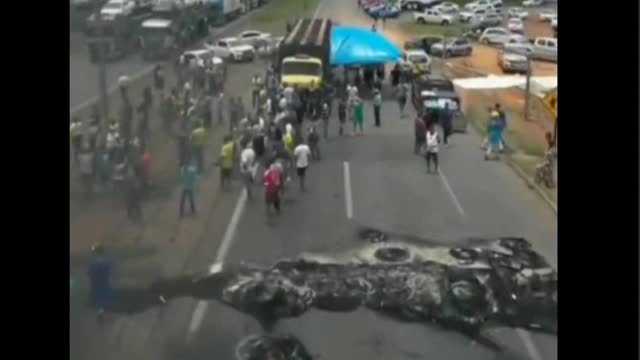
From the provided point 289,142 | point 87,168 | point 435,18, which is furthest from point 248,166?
point 435,18

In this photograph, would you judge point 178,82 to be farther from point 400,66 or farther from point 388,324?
point 388,324

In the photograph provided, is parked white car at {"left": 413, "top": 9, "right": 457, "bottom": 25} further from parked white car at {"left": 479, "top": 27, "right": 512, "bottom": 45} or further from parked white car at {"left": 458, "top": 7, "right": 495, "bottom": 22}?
parked white car at {"left": 479, "top": 27, "right": 512, "bottom": 45}

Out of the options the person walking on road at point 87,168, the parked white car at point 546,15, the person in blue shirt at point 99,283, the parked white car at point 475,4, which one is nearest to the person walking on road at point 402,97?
the parked white car at point 475,4

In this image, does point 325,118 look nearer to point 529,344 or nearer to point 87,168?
point 87,168

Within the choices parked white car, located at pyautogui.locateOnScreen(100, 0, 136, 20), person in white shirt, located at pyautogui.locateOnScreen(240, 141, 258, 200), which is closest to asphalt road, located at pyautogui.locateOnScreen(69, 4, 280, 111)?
parked white car, located at pyautogui.locateOnScreen(100, 0, 136, 20)

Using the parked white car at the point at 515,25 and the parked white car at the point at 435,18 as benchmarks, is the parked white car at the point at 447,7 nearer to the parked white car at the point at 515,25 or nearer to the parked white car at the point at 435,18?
the parked white car at the point at 435,18

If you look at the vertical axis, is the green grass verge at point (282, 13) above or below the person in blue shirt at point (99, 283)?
above

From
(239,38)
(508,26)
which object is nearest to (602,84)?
(508,26)
